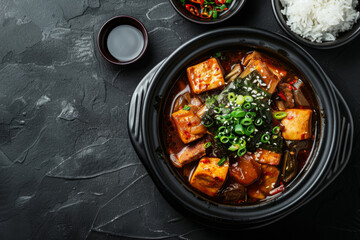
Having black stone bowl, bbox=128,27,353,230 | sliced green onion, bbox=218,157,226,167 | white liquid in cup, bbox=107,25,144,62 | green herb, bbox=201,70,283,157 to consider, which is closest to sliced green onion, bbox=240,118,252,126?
green herb, bbox=201,70,283,157

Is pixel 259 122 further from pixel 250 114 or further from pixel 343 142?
pixel 343 142

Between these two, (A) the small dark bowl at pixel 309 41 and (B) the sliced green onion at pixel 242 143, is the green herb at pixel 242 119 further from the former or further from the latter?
(A) the small dark bowl at pixel 309 41

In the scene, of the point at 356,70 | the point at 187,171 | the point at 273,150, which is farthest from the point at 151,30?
the point at 356,70

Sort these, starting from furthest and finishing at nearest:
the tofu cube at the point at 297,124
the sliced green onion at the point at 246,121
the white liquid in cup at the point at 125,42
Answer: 1. the white liquid in cup at the point at 125,42
2. the tofu cube at the point at 297,124
3. the sliced green onion at the point at 246,121

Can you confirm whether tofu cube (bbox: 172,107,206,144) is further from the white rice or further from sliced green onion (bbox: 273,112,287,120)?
the white rice

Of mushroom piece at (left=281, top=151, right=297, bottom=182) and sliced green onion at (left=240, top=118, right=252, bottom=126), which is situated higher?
sliced green onion at (left=240, top=118, right=252, bottom=126)

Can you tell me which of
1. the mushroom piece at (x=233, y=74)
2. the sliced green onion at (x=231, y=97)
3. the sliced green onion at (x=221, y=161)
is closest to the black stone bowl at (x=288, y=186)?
the mushroom piece at (x=233, y=74)
